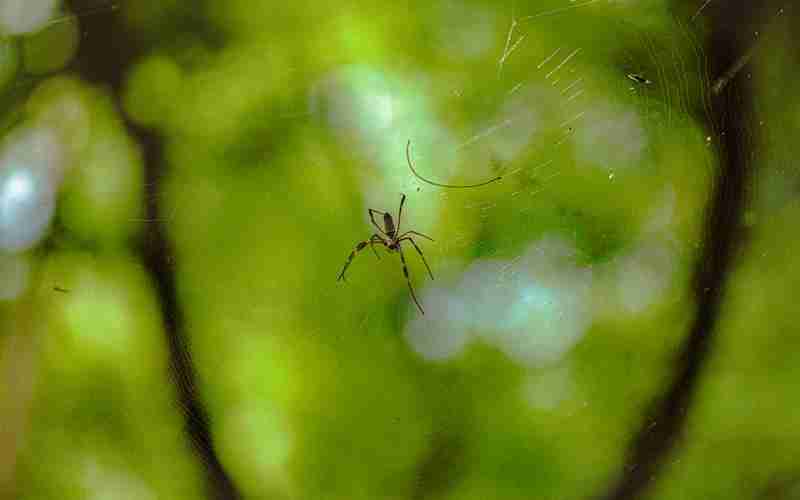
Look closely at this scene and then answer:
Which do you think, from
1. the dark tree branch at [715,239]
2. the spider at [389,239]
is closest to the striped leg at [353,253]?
the spider at [389,239]

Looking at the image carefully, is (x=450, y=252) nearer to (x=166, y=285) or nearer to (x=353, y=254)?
(x=353, y=254)

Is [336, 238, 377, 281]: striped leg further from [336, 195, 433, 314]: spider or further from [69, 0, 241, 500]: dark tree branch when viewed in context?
[69, 0, 241, 500]: dark tree branch

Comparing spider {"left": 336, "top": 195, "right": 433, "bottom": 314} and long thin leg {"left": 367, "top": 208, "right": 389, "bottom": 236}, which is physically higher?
long thin leg {"left": 367, "top": 208, "right": 389, "bottom": 236}

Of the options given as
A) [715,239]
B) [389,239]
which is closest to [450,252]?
[389,239]

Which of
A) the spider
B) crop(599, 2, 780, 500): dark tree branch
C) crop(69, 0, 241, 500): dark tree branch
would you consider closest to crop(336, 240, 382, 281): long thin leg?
the spider

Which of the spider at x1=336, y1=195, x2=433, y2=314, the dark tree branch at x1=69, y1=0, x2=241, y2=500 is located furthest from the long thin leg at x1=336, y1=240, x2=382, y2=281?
the dark tree branch at x1=69, y1=0, x2=241, y2=500

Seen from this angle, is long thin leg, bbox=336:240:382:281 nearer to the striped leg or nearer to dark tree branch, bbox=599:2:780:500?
the striped leg

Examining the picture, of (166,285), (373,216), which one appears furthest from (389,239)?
(166,285)

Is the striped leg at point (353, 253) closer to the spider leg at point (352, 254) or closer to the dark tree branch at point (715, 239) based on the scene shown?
the spider leg at point (352, 254)

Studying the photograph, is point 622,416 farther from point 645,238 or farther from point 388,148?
point 388,148
